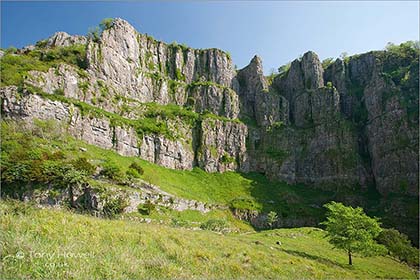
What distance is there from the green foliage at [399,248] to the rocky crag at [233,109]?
3811cm

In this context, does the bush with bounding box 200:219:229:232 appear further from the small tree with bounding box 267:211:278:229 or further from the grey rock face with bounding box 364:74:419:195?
the grey rock face with bounding box 364:74:419:195

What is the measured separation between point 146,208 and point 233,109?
63.2 meters

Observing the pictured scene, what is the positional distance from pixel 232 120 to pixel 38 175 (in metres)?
66.8

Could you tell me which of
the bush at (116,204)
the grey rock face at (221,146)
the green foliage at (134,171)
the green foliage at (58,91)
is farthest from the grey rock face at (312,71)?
the bush at (116,204)

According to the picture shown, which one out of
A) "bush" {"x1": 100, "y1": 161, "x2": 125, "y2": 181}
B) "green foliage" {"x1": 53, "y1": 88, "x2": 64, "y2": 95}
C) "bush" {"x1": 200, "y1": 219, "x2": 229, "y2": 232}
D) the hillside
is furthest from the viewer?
"green foliage" {"x1": 53, "y1": 88, "x2": 64, "y2": 95}

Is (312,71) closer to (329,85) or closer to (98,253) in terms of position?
(329,85)

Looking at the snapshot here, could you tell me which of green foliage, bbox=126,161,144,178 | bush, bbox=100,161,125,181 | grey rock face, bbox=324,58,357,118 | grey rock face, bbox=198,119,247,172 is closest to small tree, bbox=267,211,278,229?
grey rock face, bbox=198,119,247,172

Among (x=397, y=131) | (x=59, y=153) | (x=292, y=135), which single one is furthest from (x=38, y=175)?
(x=397, y=131)

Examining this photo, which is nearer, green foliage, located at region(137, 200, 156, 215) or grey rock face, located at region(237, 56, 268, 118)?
green foliage, located at region(137, 200, 156, 215)

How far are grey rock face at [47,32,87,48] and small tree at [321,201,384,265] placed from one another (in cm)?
9325

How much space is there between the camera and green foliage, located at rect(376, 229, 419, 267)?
131ft

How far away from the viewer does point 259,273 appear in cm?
1498

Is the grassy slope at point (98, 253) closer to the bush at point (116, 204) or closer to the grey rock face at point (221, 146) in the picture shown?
the bush at point (116, 204)

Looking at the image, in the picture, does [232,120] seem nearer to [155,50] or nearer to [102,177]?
[155,50]
